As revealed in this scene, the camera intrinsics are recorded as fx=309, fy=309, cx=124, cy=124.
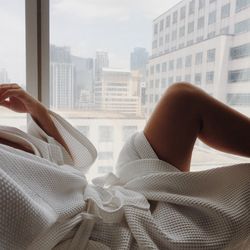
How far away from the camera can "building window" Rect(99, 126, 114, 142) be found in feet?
3.60

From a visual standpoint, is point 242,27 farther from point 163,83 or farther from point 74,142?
point 74,142

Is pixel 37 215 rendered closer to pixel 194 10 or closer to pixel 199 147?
A: pixel 199 147

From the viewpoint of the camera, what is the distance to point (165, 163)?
31.2 inches

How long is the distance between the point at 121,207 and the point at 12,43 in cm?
65

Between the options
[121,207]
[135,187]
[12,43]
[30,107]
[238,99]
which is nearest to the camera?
[121,207]

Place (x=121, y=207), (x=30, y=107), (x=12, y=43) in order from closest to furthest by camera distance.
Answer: (x=121, y=207) → (x=30, y=107) → (x=12, y=43)

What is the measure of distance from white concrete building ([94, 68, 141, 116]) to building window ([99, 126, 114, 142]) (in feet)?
0.22

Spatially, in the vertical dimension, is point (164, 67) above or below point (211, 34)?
below

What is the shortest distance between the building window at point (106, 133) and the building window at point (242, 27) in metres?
0.54

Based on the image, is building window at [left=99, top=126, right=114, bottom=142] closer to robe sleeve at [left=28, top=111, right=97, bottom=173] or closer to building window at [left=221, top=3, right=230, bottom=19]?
robe sleeve at [left=28, top=111, right=97, bottom=173]

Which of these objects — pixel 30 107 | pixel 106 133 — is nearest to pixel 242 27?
pixel 106 133

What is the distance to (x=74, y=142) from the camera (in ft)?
2.95

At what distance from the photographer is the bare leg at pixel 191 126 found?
78 cm

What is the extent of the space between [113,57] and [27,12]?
1.00 ft
